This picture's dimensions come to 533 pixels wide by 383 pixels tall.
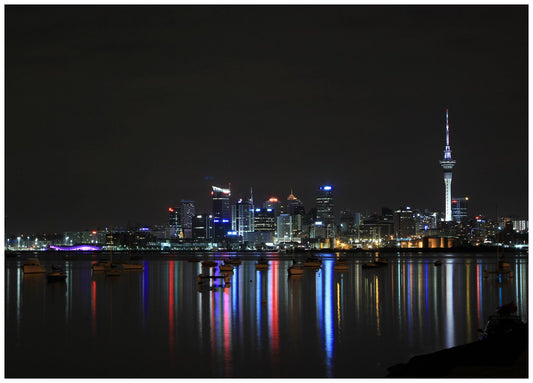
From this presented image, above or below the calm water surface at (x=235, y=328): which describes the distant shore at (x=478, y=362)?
above

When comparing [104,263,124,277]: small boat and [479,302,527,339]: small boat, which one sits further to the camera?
[104,263,124,277]: small boat

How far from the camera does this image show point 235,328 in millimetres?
31891

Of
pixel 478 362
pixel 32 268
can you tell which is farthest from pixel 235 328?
pixel 32 268

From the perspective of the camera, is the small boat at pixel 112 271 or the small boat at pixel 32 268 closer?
the small boat at pixel 112 271

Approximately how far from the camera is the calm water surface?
23.9 m

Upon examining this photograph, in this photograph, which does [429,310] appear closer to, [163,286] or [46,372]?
[46,372]

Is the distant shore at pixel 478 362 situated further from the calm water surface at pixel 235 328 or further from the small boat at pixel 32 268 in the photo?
the small boat at pixel 32 268

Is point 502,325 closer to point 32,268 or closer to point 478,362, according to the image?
point 478,362

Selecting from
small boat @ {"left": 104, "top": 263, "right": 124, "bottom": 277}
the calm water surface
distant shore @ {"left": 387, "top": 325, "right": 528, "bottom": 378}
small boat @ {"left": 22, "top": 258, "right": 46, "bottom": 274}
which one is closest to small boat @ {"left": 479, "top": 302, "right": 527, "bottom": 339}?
distant shore @ {"left": 387, "top": 325, "right": 528, "bottom": 378}

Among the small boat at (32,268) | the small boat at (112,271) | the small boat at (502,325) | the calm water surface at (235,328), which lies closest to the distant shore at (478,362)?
the small boat at (502,325)

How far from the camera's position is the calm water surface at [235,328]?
2392cm

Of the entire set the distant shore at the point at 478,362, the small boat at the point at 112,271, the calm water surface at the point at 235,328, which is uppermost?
the distant shore at the point at 478,362

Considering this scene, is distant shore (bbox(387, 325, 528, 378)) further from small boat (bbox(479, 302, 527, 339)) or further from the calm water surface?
the calm water surface

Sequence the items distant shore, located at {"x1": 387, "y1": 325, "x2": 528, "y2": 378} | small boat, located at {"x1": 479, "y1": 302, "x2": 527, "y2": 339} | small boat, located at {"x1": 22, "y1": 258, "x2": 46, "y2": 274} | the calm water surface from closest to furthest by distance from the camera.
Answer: distant shore, located at {"x1": 387, "y1": 325, "x2": 528, "y2": 378}, the calm water surface, small boat, located at {"x1": 479, "y1": 302, "x2": 527, "y2": 339}, small boat, located at {"x1": 22, "y1": 258, "x2": 46, "y2": 274}
